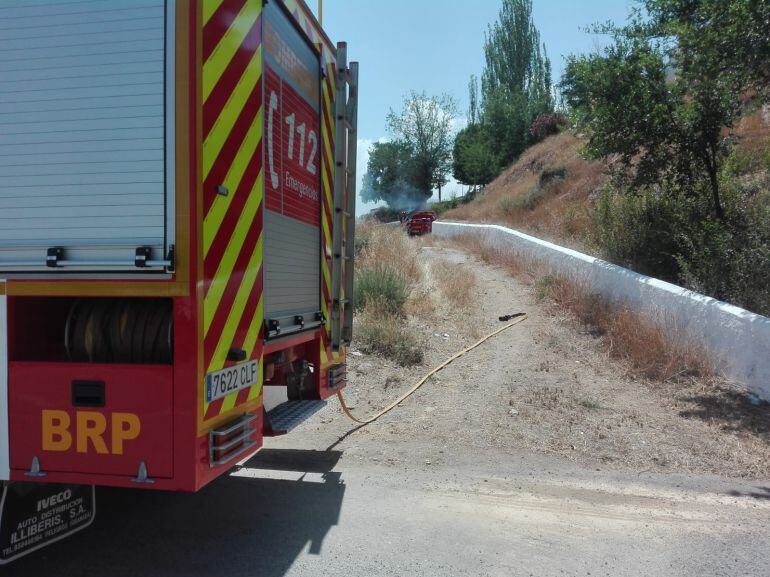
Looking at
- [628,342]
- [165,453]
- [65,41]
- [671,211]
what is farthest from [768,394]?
[65,41]

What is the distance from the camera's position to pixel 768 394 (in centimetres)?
642

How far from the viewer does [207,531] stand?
409 centimetres

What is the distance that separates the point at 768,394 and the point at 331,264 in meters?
4.69

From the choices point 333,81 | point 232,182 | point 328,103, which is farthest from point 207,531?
point 333,81

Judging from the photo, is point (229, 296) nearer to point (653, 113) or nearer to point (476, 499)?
point (476, 499)

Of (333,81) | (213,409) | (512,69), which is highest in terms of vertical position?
(512,69)

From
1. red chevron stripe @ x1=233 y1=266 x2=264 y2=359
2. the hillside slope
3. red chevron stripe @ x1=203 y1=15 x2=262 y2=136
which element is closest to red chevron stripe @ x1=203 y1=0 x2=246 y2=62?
red chevron stripe @ x1=203 y1=15 x2=262 y2=136

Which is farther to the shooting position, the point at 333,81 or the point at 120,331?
the point at 333,81

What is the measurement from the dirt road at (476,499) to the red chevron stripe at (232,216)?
179cm

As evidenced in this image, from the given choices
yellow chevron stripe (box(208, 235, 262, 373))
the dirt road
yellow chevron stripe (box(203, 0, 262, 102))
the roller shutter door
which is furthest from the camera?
the roller shutter door

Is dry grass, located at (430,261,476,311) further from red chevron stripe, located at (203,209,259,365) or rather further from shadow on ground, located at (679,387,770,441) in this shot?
red chevron stripe, located at (203,209,259,365)

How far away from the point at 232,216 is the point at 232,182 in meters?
0.18

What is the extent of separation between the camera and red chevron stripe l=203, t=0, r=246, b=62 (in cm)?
305

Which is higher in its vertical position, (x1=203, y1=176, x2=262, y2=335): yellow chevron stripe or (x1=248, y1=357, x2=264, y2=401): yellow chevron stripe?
(x1=203, y1=176, x2=262, y2=335): yellow chevron stripe
